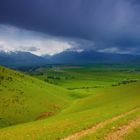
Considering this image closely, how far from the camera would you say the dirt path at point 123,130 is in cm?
2944

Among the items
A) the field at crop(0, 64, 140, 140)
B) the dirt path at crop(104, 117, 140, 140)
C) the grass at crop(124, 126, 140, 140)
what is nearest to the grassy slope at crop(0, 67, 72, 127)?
the field at crop(0, 64, 140, 140)

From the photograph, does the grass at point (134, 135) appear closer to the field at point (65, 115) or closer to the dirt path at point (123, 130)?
the field at point (65, 115)

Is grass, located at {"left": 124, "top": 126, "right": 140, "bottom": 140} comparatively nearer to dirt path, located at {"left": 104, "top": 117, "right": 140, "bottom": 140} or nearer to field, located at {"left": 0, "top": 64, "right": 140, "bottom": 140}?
field, located at {"left": 0, "top": 64, "right": 140, "bottom": 140}

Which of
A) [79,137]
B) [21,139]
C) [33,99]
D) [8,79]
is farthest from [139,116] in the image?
[8,79]

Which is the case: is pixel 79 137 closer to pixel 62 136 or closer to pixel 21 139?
pixel 62 136

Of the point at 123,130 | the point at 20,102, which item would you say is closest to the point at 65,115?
the point at 123,130

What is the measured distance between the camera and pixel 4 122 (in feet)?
234

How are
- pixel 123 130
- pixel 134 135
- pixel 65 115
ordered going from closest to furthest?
pixel 134 135 → pixel 123 130 → pixel 65 115

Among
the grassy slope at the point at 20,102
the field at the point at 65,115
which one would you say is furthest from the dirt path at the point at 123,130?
the grassy slope at the point at 20,102

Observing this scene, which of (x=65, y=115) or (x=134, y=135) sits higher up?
(x=134, y=135)

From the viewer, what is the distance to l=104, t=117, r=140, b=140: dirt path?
2944 cm

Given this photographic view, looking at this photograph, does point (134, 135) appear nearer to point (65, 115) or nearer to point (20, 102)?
point (65, 115)

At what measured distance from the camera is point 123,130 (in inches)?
1284

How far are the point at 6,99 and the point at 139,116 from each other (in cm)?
5485
